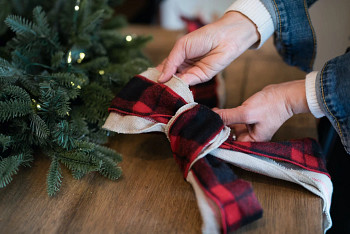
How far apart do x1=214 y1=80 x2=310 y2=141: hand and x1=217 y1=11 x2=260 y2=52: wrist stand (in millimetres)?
138

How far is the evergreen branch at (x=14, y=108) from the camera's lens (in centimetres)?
54

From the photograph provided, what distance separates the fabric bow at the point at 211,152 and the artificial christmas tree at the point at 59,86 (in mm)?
74

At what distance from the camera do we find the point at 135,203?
55cm

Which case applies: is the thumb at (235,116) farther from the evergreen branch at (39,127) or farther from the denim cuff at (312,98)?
the evergreen branch at (39,127)

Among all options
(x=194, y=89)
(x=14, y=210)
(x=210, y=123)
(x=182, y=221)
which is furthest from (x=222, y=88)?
(x=14, y=210)

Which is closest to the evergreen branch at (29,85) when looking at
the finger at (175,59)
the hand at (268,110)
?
the finger at (175,59)

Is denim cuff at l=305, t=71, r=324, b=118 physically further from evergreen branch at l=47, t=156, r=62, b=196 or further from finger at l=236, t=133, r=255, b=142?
evergreen branch at l=47, t=156, r=62, b=196

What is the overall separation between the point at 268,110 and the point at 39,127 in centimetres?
43

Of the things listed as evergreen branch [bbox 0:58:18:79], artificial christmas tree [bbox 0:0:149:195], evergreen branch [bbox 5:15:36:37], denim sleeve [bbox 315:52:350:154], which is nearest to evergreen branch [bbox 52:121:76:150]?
artificial christmas tree [bbox 0:0:149:195]

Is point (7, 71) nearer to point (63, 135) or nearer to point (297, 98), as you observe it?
point (63, 135)

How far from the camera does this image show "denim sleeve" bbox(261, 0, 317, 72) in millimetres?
690

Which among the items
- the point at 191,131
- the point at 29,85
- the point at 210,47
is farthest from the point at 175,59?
the point at 29,85

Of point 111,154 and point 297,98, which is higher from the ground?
point 297,98

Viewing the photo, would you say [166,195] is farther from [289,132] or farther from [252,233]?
[289,132]
